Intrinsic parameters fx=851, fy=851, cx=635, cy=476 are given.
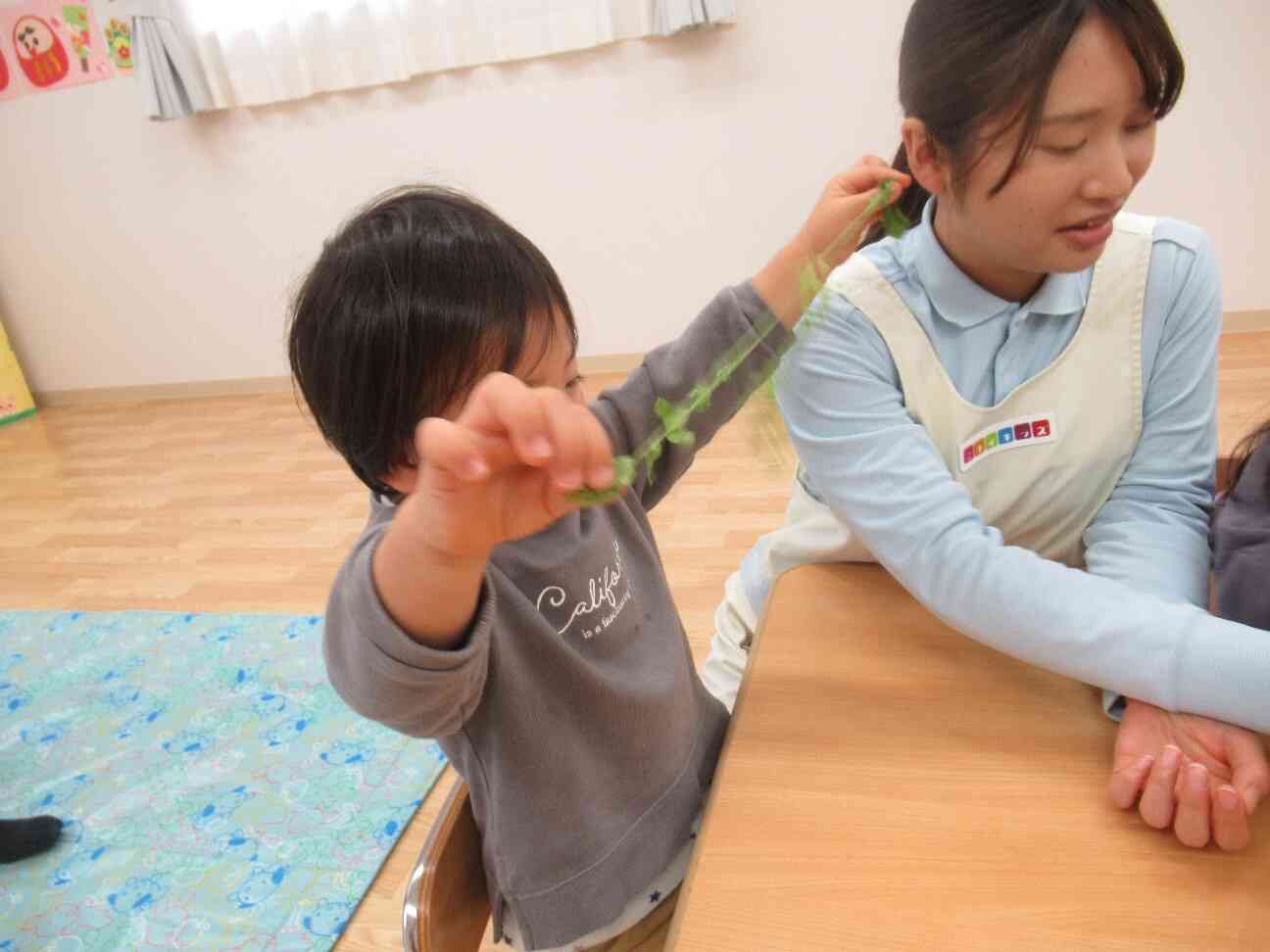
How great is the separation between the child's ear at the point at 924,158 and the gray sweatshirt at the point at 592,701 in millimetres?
191

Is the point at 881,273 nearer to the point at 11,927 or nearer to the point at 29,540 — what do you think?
the point at 11,927

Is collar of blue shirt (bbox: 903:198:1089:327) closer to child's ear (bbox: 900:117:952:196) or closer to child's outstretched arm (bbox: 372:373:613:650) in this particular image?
child's ear (bbox: 900:117:952:196)

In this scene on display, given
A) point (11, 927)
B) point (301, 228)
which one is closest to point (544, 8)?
point (301, 228)

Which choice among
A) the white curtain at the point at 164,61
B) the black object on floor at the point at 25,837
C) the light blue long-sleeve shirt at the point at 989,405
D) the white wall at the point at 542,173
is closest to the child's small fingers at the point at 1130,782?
the light blue long-sleeve shirt at the point at 989,405

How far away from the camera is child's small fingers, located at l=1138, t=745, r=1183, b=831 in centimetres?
54

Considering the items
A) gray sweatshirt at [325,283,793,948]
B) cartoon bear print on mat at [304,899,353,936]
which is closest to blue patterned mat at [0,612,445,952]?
cartoon bear print on mat at [304,899,353,936]

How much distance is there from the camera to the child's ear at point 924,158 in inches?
29.6

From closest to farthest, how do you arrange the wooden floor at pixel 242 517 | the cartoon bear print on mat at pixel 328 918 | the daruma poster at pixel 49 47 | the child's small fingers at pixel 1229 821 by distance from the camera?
the child's small fingers at pixel 1229 821
the cartoon bear print on mat at pixel 328 918
the wooden floor at pixel 242 517
the daruma poster at pixel 49 47

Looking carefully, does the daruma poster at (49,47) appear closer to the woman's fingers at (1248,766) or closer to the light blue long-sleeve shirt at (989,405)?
the light blue long-sleeve shirt at (989,405)

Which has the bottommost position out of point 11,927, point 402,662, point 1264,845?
point 11,927

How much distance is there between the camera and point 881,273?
0.83 m

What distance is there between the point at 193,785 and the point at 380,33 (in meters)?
2.60

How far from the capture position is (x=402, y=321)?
61 centimetres

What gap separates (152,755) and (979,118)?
6.49 ft
